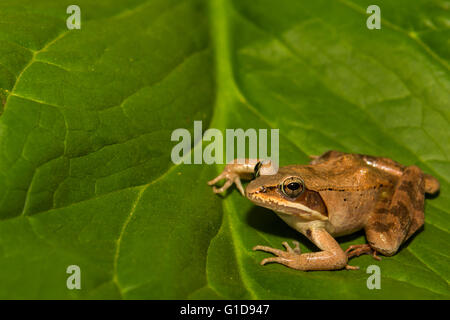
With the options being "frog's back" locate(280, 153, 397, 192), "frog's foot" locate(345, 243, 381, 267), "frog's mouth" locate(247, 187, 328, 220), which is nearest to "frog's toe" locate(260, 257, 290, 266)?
"frog's mouth" locate(247, 187, 328, 220)

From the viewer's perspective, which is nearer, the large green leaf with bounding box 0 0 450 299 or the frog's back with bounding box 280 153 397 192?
the large green leaf with bounding box 0 0 450 299

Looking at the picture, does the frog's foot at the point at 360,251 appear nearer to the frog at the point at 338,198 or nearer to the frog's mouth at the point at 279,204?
the frog at the point at 338,198

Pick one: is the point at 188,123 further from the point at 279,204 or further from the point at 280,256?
the point at 280,256

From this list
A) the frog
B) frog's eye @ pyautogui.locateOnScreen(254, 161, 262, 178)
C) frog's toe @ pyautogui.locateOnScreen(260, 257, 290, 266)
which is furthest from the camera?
frog's eye @ pyautogui.locateOnScreen(254, 161, 262, 178)

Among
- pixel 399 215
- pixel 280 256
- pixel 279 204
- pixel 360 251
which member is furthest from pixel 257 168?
pixel 399 215

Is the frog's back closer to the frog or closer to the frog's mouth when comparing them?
the frog

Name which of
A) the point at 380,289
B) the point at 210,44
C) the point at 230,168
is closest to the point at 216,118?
the point at 230,168

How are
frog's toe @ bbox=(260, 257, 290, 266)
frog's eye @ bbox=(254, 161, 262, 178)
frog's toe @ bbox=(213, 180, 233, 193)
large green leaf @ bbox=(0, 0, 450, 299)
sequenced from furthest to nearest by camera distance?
frog's eye @ bbox=(254, 161, 262, 178) < frog's toe @ bbox=(213, 180, 233, 193) < frog's toe @ bbox=(260, 257, 290, 266) < large green leaf @ bbox=(0, 0, 450, 299)

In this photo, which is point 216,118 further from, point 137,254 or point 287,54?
point 137,254

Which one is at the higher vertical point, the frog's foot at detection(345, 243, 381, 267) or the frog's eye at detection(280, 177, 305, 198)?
the frog's eye at detection(280, 177, 305, 198)
